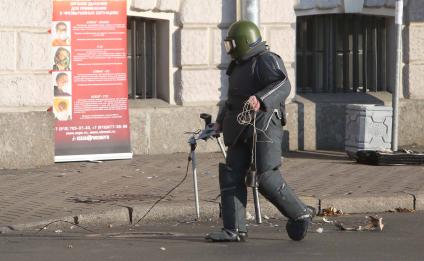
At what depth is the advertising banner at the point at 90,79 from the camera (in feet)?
46.7

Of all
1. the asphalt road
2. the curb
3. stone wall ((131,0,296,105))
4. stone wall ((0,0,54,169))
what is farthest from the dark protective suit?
stone wall ((131,0,296,105))

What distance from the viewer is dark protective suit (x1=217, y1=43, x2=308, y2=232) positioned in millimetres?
9164

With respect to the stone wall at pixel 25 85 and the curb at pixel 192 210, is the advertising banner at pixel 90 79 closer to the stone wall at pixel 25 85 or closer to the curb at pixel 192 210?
the stone wall at pixel 25 85

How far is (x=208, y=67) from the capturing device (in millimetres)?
15258

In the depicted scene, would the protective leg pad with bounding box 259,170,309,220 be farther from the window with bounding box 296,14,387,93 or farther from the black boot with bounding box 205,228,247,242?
the window with bounding box 296,14,387,93

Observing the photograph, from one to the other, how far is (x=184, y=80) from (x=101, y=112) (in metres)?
1.24

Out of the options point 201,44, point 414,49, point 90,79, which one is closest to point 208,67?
point 201,44

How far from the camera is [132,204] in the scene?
11.0 metres

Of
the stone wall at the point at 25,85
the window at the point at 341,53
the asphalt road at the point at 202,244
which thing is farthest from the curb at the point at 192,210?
the window at the point at 341,53

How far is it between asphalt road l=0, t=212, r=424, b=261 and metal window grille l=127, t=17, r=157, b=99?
4.81 meters

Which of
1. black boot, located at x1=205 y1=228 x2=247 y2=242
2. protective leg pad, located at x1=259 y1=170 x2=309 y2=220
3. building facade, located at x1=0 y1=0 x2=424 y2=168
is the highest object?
building facade, located at x1=0 y1=0 x2=424 y2=168

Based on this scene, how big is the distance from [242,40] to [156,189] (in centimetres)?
333

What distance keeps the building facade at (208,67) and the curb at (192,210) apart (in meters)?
3.28

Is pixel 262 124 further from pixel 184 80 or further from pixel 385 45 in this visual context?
pixel 385 45
